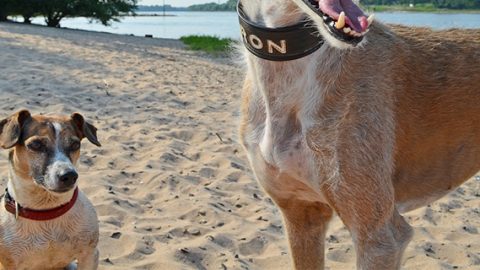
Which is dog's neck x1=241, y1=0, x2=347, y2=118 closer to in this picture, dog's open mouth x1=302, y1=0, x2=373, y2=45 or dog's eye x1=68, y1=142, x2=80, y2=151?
dog's open mouth x1=302, y1=0, x2=373, y2=45

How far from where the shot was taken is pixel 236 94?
1239 cm

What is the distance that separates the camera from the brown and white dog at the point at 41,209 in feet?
13.3

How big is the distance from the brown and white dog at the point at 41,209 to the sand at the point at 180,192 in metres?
Result: 0.55

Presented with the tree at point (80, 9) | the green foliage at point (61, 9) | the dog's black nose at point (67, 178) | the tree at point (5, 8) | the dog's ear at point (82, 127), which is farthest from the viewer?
the tree at point (80, 9)

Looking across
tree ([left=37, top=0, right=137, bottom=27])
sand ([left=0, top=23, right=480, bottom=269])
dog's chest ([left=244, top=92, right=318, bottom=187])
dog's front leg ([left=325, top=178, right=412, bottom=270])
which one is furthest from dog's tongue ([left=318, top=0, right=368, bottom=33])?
tree ([left=37, top=0, right=137, bottom=27])

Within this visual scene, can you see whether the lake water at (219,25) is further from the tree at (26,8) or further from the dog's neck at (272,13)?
the tree at (26,8)

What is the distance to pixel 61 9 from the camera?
38.4m

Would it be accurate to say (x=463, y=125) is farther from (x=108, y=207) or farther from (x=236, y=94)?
(x=236, y=94)

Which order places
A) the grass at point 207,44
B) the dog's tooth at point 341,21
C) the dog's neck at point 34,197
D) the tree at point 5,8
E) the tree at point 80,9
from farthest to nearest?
1. the tree at point 80,9
2. the tree at point 5,8
3. the grass at point 207,44
4. the dog's neck at point 34,197
5. the dog's tooth at point 341,21

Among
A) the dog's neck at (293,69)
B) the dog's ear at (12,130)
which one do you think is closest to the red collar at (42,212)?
the dog's ear at (12,130)

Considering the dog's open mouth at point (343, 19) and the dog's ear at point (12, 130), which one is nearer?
the dog's open mouth at point (343, 19)

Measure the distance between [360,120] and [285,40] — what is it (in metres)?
0.43

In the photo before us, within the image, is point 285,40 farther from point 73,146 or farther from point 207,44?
point 207,44

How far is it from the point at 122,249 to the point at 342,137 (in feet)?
8.41
